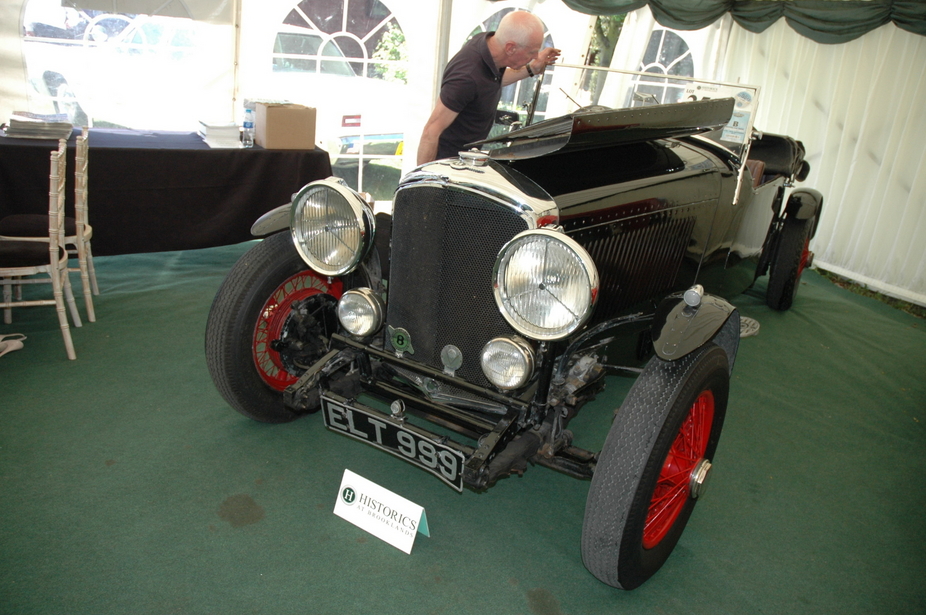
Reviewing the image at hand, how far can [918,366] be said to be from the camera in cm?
376

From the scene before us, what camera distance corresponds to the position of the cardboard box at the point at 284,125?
13.5 feet

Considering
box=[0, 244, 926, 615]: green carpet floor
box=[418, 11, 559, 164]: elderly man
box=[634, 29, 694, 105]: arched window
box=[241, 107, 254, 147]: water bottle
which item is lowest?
box=[0, 244, 926, 615]: green carpet floor

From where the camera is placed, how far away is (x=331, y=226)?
206 cm

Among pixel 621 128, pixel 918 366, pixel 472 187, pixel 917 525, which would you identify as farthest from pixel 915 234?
pixel 472 187

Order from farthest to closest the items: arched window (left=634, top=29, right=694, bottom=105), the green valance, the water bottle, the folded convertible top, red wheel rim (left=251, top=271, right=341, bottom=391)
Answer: arched window (left=634, top=29, right=694, bottom=105), the green valance, the water bottle, red wheel rim (left=251, top=271, right=341, bottom=391), the folded convertible top

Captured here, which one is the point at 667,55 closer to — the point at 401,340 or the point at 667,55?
the point at 667,55

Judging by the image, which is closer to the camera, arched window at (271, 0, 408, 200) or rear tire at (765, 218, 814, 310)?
rear tire at (765, 218, 814, 310)

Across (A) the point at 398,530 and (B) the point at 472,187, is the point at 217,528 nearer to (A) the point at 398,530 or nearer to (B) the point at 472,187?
(A) the point at 398,530

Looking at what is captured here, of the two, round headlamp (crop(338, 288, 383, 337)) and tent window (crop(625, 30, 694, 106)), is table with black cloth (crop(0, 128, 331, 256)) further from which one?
tent window (crop(625, 30, 694, 106))

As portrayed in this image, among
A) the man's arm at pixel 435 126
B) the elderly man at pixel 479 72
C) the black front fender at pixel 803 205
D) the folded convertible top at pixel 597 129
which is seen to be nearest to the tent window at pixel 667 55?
the black front fender at pixel 803 205

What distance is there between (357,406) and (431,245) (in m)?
0.56

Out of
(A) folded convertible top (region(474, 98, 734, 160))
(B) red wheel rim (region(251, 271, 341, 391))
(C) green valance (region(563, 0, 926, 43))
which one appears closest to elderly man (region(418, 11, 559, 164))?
(A) folded convertible top (region(474, 98, 734, 160))

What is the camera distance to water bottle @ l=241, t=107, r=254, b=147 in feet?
14.0

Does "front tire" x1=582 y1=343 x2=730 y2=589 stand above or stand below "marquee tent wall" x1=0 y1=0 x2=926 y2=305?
below
